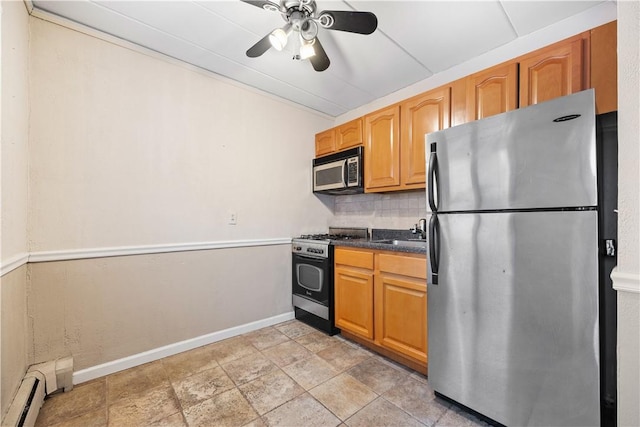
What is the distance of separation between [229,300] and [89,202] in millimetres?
1355

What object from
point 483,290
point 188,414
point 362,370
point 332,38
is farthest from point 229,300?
point 332,38

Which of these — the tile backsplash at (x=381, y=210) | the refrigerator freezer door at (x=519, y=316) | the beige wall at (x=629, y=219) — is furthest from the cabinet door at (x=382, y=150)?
the beige wall at (x=629, y=219)

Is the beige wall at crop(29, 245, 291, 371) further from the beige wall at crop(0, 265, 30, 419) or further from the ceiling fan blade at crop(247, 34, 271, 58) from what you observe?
the ceiling fan blade at crop(247, 34, 271, 58)

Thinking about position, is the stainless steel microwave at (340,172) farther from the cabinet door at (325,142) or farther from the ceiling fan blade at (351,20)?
the ceiling fan blade at (351,20)

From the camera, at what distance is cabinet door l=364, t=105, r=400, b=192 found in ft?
7.60

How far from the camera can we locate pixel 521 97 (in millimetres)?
1646

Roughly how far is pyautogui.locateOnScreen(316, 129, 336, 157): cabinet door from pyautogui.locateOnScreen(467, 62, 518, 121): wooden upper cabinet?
145cm

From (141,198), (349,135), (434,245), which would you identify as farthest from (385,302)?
(141,198)

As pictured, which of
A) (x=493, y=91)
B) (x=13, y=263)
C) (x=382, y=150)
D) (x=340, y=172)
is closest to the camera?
Answer: (x=13, y=263)

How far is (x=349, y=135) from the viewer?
2773 millimetres

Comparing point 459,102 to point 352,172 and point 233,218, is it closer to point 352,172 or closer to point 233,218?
point 352,172

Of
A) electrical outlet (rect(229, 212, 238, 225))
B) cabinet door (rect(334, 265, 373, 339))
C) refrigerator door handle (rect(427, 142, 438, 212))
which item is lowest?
cabinet door (rect(334, 265, 373, 339))

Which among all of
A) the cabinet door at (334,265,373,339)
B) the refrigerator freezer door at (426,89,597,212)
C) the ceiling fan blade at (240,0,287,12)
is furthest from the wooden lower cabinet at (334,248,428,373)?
the ceiling fan blade at (240,0,287,12)

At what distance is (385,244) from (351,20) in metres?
1.49
